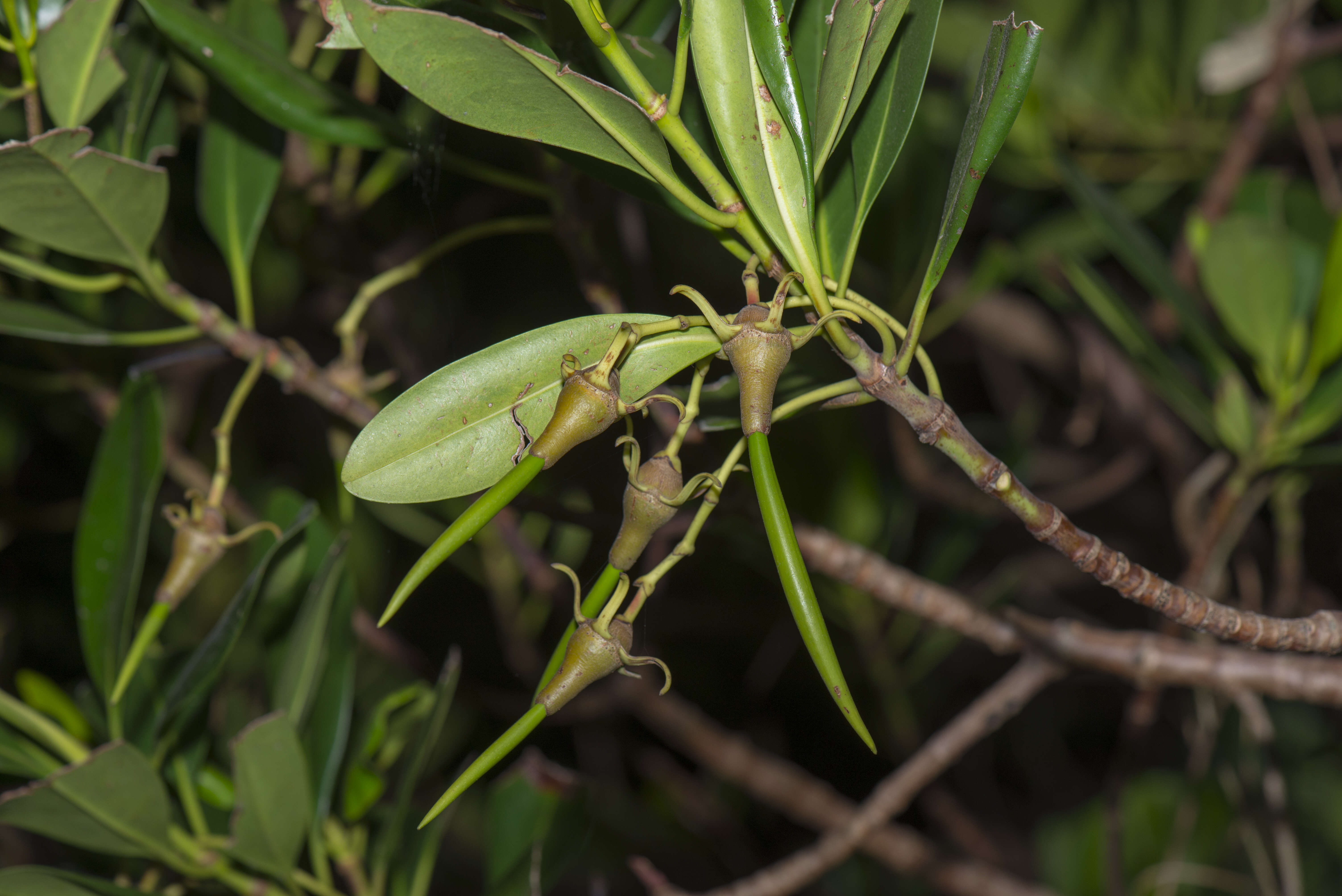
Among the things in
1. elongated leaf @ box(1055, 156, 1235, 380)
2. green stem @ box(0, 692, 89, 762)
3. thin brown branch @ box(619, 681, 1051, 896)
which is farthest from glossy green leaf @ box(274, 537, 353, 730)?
elongated leaf @ box(1055, 156, 1235, 380)

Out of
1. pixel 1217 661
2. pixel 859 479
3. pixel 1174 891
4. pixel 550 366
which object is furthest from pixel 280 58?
pixel 1174 891

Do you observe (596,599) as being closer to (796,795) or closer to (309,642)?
(309,642)

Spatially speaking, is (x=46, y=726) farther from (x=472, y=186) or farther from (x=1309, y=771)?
(x=1309, y=771)

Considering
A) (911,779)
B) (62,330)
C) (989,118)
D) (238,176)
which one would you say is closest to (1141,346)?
(911,779)

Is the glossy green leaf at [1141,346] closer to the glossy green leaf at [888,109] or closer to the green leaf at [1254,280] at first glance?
the green leaf at [1254,280]

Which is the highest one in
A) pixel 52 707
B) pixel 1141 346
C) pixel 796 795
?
pixel 1141 346

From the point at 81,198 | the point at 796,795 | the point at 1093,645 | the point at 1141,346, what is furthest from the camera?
the point at 796,795
